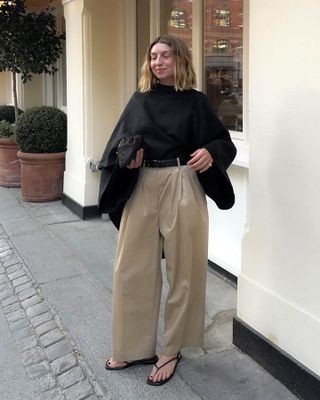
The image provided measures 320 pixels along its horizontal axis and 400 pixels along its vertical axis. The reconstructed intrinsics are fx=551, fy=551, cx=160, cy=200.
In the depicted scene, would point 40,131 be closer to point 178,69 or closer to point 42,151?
point 42,151

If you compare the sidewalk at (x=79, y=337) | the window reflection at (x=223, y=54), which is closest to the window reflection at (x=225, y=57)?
the window reflection at (x=223, y=54)

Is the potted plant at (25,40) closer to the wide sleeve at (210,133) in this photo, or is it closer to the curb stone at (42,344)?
the curb stone at (42,344)

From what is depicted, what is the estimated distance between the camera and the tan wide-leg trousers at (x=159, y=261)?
2.78m

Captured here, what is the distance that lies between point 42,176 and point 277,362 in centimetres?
502

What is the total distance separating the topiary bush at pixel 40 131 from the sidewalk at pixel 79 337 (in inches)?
72.8

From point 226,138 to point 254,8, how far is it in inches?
27.8

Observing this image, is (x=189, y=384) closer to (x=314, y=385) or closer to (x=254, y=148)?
(x=314, y=385)

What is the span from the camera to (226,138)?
9.18 feet

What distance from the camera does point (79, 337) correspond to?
3443mm

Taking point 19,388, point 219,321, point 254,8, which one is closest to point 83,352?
point 19,388

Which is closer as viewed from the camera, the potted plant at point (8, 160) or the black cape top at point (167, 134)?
the black cape top at point (167, 134)

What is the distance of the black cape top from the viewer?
2.71m

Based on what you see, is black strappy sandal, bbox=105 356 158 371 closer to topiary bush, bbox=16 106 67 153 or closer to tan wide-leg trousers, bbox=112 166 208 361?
tan wide-leg trousers, bbox=112 166 208 361

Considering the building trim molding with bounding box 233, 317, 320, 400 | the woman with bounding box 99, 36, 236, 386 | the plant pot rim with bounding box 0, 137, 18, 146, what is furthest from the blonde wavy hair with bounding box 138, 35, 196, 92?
the plant pot rim with bounding box 0, 137, 18, 146
